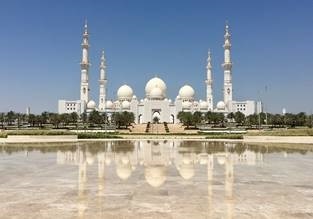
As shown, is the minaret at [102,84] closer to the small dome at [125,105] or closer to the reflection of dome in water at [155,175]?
the small dome at [125,105]

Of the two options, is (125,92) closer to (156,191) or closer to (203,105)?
(203,105)

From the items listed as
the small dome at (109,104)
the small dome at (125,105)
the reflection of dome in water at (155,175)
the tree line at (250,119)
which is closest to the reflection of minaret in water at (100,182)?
the reflection of dome in water at (155,175)

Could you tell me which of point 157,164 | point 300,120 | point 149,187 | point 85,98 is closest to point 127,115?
point 85,98

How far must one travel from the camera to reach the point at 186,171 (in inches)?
458

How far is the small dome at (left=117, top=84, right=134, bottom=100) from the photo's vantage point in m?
82.9

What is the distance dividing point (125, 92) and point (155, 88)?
9270 millimetres

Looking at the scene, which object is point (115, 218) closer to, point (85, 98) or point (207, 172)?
point (207, 172)

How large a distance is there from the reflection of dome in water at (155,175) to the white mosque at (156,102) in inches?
2221

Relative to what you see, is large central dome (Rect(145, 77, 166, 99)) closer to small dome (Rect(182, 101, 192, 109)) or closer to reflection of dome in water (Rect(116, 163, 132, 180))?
small dome (Rect(182, 101, 192, 109))

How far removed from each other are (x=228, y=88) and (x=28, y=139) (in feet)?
157

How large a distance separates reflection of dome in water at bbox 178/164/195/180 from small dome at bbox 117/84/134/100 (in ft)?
230

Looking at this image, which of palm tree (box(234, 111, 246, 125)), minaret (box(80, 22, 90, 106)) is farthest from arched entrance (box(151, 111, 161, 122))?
palm tree (box(234, 111, 246, 125))

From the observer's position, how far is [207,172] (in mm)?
11406

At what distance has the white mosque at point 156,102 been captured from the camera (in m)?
69.2
